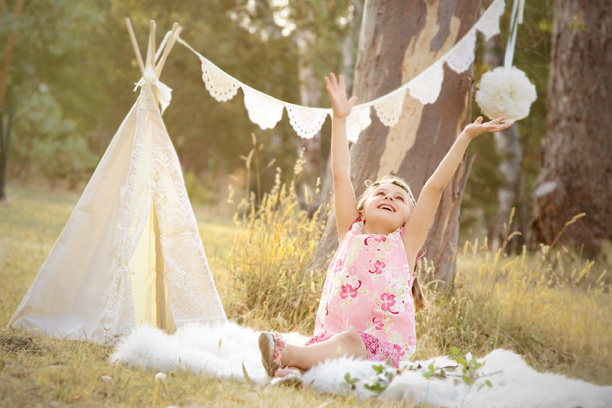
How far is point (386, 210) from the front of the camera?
9.73 ft

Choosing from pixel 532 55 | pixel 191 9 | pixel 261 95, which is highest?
pixel 191 9

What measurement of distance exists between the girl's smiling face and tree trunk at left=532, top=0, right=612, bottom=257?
4.03 metres

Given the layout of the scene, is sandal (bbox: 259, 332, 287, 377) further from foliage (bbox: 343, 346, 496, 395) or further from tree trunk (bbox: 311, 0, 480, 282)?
tree trunk (bbox: 311, 0, 480, 282)

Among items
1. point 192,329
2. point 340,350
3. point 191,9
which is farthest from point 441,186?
point 191,9

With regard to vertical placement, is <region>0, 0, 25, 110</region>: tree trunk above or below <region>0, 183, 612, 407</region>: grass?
above

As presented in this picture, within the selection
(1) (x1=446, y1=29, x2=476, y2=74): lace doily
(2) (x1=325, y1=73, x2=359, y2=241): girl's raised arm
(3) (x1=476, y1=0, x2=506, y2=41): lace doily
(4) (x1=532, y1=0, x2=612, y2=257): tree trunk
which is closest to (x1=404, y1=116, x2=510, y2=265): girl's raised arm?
(2) (x1=325, y1=73, x2=359, y2=241): girl's raised arm

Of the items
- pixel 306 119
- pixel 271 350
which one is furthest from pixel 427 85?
pixel 271 350

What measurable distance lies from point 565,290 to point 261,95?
2696 mm

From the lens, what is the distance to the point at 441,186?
2926mm

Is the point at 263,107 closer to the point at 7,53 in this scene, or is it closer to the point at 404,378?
the point at 404,378

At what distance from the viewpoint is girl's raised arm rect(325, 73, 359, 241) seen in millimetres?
3043

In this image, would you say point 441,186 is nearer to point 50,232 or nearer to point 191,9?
point 50,232

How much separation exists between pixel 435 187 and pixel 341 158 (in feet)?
1.57

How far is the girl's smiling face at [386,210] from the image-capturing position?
2951mm
